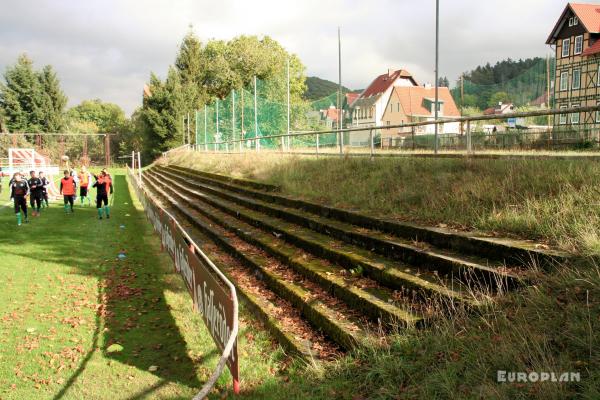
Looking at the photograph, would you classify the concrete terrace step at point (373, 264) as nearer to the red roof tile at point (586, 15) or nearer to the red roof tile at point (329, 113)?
the red roof tile at point (329, 113)

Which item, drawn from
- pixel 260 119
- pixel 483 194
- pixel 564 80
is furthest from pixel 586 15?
pixel 483 194

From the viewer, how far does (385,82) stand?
2980 inches

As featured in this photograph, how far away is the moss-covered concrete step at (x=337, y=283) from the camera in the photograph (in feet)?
15.1

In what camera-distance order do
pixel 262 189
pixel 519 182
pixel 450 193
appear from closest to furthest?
pixel 519 182 < pixel 450 193 < pixel 262 189

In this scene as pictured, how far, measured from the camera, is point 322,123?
98.2ft

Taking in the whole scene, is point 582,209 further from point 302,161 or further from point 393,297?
point 302,161

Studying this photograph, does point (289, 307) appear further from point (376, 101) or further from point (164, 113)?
point (376, 101)

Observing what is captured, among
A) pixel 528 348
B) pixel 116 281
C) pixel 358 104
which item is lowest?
pixel 116 281

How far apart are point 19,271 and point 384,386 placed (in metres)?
9.65

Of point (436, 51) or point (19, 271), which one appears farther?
point (436, 51)

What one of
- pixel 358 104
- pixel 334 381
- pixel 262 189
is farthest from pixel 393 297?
pixel 358 104

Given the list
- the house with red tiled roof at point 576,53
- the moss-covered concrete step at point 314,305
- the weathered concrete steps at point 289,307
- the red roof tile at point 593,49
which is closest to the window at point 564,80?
the house with red tiled roof at point 576,53
